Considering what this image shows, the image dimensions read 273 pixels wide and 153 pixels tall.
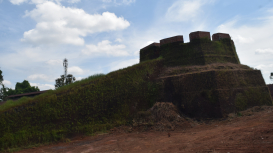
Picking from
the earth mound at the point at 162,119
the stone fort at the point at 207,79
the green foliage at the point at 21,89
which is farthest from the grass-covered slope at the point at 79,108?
the green foliage at the point at 21,89

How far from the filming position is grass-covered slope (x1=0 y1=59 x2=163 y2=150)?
19.5 ft

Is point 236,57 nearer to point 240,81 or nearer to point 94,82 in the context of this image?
point 240,81

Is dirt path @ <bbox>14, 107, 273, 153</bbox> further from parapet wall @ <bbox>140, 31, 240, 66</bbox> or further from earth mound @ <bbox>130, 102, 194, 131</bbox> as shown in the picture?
parapet wall @ <bbox>140, 31, 240, 66</bbox>

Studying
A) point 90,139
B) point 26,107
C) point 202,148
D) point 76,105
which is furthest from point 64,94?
point 202,148

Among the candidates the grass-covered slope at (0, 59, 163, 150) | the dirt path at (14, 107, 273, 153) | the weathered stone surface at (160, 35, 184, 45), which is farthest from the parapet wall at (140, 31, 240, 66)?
the dirt path at (14, 107, 273, 153)

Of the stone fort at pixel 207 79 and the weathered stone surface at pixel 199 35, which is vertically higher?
the weathered stone surface at pixel 199 35

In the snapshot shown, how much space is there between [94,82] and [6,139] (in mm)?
3790

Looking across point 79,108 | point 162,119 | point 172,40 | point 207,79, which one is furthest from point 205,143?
point 172,40

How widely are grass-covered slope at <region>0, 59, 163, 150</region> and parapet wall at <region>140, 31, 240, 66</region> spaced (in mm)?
1901

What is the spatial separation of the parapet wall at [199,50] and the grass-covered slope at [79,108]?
190 cm

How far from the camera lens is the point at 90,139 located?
20.0 feet

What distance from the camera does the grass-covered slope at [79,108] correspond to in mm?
5945

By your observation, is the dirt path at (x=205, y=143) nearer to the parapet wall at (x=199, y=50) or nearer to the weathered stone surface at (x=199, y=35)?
the parapet wall at (x=199, y=50)

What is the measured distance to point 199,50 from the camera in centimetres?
925
